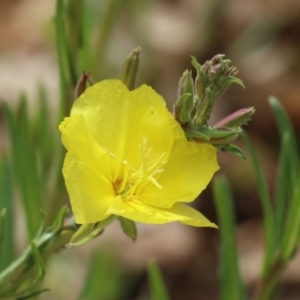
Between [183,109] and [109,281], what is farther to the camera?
[109,281]

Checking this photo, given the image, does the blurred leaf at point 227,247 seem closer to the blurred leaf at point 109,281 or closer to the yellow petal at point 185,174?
the yellow petal at point 185,174

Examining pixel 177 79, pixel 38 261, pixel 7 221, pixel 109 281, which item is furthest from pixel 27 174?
pixel 177 79

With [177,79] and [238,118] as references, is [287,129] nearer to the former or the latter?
[238,118]

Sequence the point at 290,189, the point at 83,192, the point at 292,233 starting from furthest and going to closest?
the point at 290,189 < the point at 292,233 < the point at 83,192

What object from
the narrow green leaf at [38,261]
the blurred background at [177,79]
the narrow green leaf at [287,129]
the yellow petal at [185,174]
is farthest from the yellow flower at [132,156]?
the blurred background at [177,79]

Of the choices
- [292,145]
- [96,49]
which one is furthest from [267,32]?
[292,145]

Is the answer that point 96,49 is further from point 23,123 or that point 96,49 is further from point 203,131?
point 203,131

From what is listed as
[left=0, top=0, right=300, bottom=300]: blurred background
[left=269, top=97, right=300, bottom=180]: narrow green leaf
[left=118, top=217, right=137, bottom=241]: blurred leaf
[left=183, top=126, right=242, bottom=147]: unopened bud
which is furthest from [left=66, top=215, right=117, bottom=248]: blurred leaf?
[left=0, top=0, right=300, bottom=300]: blurred background

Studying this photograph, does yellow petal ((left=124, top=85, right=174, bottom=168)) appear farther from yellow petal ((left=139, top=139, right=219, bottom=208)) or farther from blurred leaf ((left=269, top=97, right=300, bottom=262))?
blurred leaf ((left=269, top=97, right=300, bottom=262))
